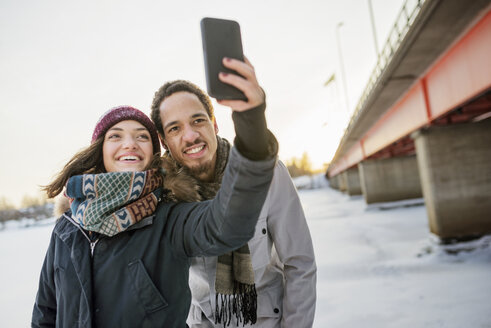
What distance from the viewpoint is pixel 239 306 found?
1931 millimetres

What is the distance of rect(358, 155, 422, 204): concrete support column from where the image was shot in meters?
22.3

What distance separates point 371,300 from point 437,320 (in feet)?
3.65

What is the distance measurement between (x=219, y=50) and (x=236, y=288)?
5.09 ft

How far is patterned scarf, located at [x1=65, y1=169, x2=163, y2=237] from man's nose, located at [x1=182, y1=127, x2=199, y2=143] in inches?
20.8

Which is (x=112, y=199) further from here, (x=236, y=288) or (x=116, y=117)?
(x=236, y=288)

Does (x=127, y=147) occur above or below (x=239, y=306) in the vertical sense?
above

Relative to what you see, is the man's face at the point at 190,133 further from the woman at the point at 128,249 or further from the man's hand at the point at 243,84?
the man's hand at the point at 243,84

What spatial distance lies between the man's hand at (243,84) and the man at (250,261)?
1.12m

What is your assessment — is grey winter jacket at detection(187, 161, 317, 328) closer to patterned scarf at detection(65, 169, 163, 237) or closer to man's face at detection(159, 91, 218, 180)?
man's face at detection(159, 91, 218, 180)

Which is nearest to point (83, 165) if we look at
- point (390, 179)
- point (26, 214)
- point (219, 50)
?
point (219, 50)

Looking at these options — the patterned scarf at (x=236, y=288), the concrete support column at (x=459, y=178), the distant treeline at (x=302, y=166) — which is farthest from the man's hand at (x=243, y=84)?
the distant treeline at (x=302, y=166)

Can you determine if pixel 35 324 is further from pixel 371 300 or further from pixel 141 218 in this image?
pixel 371 300

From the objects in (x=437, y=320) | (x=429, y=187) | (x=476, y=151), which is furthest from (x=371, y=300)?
(x=476, y=151)

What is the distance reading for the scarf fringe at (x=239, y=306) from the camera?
1.92m
